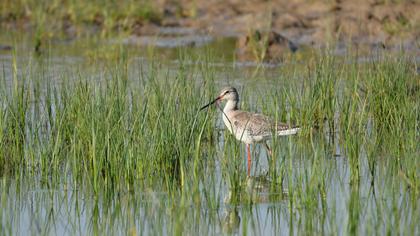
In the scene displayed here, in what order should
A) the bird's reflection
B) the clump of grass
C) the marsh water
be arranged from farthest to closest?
the clump of grass → the bird's reflection → the marsh water

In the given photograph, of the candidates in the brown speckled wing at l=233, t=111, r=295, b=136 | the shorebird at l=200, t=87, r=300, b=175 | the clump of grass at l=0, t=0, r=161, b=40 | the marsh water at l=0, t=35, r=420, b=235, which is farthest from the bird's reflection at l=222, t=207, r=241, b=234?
the clump of grass at l=0, t=0, r=161, b=40

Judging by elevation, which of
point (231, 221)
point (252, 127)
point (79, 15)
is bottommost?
point (231, 221)

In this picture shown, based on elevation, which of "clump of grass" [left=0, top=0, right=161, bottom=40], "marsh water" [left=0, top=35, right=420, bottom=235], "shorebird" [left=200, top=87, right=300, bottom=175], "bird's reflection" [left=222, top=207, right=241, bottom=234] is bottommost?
"bird's reflection" [left=222, top=207, right=241, bottom=234]

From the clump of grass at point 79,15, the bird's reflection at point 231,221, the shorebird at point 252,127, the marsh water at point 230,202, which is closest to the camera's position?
the marsh water at point 230,202

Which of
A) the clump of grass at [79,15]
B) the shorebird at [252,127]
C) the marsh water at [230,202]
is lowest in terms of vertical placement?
the marsh water at [230,202]

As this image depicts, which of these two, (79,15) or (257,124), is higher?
(79,15)

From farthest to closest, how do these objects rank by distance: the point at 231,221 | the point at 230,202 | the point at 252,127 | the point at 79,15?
the point at 79,15
the point at 252,127
the point at 230,202
the point at 231,221

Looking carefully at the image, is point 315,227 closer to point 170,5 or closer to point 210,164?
point 210,164

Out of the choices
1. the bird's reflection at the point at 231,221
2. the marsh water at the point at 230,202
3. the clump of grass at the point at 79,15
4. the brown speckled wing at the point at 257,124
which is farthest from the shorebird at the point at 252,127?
the clump of grass at the point at 79,15

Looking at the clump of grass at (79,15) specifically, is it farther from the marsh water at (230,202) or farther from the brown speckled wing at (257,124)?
the marsh water at (230,202)

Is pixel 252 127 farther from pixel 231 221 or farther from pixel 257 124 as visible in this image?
pixel 231 221

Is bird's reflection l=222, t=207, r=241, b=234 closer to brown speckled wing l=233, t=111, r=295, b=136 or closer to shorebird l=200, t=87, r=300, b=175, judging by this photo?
shorebird l=200, t=87, r=300, b=175

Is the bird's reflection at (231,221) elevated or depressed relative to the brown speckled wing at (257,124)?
depressed

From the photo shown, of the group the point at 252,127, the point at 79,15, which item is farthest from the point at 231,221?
the point at 79,15
